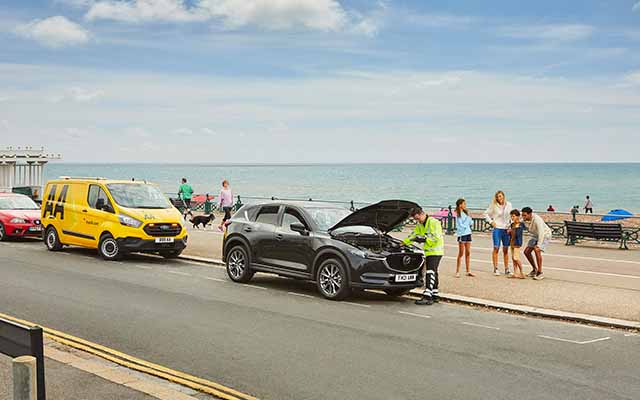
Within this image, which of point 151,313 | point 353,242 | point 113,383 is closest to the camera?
point 113,383

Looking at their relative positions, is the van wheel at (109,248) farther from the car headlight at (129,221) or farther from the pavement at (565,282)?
the pavement at (565,282)

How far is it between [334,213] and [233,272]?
244 cm

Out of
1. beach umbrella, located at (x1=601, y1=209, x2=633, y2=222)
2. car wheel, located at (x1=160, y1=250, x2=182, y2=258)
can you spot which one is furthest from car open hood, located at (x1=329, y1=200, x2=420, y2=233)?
beach umbrella, located at (x1=601, y1=209, x2=633, y2=222)

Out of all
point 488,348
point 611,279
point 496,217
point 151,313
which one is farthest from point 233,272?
point 611,279

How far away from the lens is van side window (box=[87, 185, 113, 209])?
753 inches

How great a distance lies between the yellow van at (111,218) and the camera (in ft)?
60.4

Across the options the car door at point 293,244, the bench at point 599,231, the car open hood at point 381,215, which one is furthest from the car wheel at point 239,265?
the bench at point 599,231

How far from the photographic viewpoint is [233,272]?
15.3 meters

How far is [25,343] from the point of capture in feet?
16.7

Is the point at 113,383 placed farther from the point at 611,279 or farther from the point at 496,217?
the point at 611,279

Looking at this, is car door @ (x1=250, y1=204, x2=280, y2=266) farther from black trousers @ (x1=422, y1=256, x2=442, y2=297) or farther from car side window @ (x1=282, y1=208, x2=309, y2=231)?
black trousers @ (x1=422, y1=256, x2=442, y2=297)

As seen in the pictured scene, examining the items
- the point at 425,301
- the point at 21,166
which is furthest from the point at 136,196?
the point at 21,166

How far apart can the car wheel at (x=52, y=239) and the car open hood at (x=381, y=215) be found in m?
9.81

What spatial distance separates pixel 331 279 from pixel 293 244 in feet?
3.86
